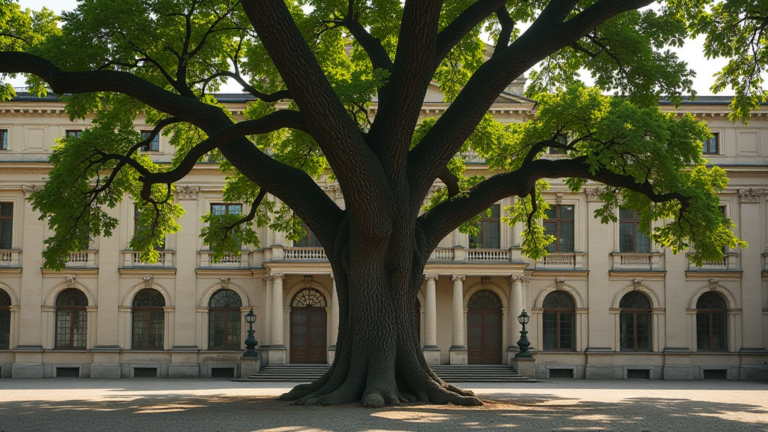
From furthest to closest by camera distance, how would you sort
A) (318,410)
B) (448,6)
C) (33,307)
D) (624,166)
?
(33,307), (448,6), (624,166), (318,410)

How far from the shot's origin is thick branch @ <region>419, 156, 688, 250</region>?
1633cm

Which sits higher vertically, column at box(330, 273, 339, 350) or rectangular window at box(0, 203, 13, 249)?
rectangular window at box(0, 203, 13, 249)

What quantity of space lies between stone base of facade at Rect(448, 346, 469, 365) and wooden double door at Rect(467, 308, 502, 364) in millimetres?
1358

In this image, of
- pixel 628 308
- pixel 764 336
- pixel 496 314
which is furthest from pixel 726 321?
pixel 496 314

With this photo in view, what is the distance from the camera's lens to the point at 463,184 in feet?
64.1

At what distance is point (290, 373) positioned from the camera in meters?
32.5

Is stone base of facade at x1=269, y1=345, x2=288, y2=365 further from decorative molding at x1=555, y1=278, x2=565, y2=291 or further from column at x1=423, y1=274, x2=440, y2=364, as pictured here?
decorative molding at x1=555, y1=278, x2=565, y2=291

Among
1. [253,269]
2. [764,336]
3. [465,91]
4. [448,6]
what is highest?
[448,6]

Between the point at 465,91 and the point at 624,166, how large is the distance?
135 inches

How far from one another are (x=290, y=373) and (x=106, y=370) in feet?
25.4

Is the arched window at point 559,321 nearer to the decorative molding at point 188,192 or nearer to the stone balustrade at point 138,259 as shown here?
the decorative molding at point 188,192

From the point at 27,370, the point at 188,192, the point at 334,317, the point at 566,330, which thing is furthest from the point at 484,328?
the point at 27,370

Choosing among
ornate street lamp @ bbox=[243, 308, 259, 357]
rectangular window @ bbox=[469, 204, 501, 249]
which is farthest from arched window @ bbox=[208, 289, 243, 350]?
rectangular window @ bbox=[469, 204, 501, 249]

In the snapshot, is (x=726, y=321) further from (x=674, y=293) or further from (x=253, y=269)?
(x=253, y=269)
